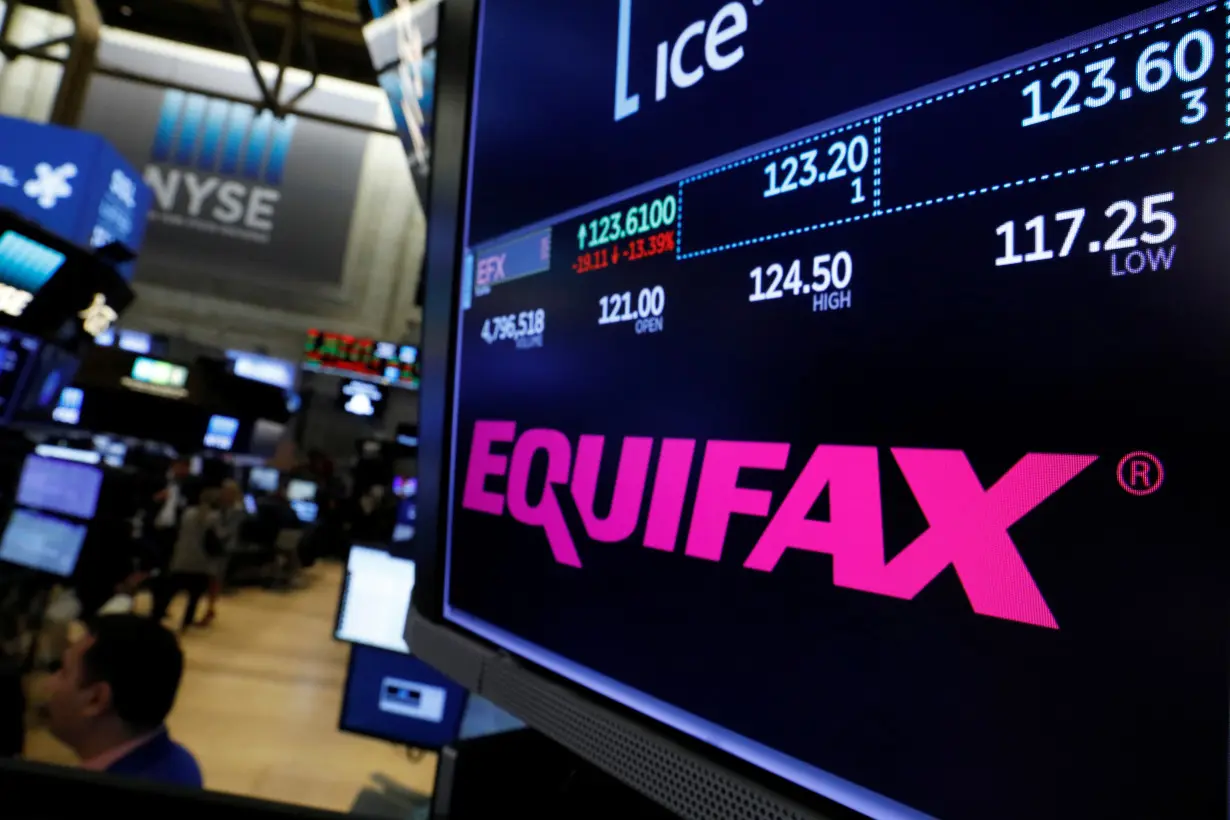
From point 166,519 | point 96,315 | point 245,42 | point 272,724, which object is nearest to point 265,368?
point 245,42

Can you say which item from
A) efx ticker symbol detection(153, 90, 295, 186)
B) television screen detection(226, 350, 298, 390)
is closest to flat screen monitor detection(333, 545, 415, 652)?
television screen detection(226, 350, 298, 390)

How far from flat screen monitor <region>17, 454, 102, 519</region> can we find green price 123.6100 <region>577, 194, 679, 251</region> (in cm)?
377

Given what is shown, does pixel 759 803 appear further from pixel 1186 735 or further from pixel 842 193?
pixel 842 193

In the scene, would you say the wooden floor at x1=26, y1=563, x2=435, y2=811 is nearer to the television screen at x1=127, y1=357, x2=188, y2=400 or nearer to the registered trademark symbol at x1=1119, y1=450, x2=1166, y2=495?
the television screen at x1=127, y1=357, x2=188, y2=400

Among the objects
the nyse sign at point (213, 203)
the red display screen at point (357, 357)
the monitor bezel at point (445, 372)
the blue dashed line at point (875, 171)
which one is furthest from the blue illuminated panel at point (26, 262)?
the nyse sign at point (213, 203)

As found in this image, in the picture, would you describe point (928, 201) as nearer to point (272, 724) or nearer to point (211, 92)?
point (272, 724)

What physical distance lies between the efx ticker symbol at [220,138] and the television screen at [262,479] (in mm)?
4493

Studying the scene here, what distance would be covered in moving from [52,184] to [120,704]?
5208mm

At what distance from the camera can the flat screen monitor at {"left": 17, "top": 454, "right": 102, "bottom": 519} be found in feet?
12.9

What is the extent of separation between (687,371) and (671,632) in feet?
1.12

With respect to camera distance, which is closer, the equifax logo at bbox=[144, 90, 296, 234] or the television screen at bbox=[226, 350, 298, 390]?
the equifax logo at bbox=[144, 90, 296, 234]

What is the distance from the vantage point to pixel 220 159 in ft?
39.9

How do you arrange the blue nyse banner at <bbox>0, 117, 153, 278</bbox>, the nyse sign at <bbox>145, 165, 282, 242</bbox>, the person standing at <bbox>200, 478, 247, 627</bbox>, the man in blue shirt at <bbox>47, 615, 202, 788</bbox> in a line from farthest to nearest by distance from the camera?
the nyse sign at <bbox>145, 165, 282, 242</bbox> < the person standing at <bbox>200, 478, 247, 627</bbox> < the blue nyse banner at <bbox>0, 117, 153, 278</bbox> < the man in blue shirt at <bbox>47, 615, 202, 788</bbox>

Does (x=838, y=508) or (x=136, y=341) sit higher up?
(x=136, y=341)
